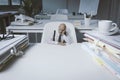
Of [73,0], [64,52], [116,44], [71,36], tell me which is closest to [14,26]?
[71,36]

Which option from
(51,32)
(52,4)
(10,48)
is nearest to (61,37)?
(51,32)

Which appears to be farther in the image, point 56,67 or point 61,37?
point 61,37

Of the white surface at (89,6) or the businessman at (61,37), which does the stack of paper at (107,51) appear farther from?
the white surface at (89,6)

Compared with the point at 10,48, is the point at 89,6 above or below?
above

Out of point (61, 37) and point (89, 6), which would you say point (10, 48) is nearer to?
point (61, 37)

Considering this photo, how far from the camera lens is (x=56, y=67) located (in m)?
0.77

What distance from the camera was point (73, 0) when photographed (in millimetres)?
5141

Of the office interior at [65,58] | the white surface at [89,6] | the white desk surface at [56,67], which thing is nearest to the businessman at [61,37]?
the office interior at [65,58]

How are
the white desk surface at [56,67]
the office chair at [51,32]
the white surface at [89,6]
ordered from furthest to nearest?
1. the white surface at [89,6]
2. the office chair at [51,32]
3. the white desk surface at [56,67]

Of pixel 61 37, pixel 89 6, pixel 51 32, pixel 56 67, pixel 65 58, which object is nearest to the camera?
pixel 56 67

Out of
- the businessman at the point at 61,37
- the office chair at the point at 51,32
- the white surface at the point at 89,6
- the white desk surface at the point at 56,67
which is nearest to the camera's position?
the white desk surface at the point at 56,67

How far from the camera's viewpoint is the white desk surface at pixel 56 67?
68 cm

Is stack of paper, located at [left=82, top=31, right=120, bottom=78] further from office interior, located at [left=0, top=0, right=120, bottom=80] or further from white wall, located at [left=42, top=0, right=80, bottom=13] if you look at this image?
white wall, located at [left=42, top=0, right=80, bottom=13]

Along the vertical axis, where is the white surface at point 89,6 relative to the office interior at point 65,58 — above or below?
above
